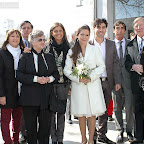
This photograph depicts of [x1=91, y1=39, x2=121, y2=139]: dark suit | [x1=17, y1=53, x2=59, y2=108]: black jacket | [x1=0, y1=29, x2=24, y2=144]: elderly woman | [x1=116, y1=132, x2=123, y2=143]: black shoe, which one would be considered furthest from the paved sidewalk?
[x1=17, y1=53, x2=59, y2=108]: black jacket

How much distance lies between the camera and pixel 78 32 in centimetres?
415

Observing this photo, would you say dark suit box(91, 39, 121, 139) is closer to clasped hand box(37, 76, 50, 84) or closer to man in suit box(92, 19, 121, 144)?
man in suit box(92, 19, 121, 144)

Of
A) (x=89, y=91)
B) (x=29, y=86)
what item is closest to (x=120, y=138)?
(x=89, y=91)

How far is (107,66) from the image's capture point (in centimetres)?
454

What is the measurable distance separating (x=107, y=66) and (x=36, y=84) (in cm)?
158

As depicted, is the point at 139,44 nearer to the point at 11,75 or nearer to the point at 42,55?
the point at 42,55

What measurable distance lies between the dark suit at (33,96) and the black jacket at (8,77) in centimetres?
44

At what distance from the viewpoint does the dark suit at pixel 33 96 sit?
3.64 meters

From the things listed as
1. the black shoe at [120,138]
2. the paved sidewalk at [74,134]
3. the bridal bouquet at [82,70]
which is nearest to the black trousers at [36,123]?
the bridal bouquet at [82,70]

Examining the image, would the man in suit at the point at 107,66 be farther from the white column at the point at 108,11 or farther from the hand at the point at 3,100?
the white column at the point at 108,11

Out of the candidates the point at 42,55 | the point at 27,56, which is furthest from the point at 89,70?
the point at 27,56

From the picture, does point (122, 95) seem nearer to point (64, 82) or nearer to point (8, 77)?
point (64, 82)

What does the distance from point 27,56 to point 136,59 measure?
6.97 feet

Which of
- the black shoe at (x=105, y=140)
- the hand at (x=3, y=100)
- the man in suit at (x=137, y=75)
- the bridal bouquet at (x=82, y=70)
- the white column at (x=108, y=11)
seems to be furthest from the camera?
the white column at (x=108, y=11)
